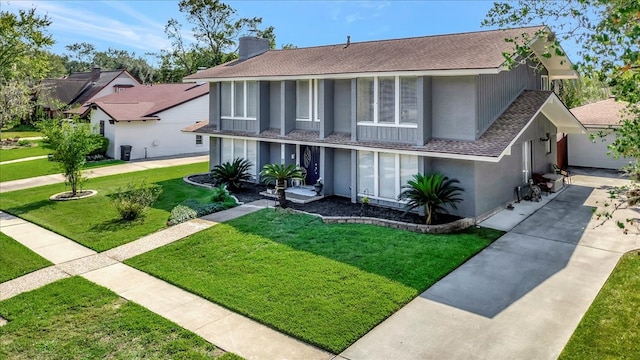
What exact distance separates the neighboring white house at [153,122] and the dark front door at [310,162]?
16.2 metres

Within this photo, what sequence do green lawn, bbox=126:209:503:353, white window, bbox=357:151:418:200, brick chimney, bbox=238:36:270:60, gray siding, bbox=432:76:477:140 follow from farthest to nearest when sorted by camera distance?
brick chimney, bbox=238:36:270:60, white window, bbox=357:151:418:200, gray siding, bbox=432:76:477:140, green lawn, bbox=126:209:503:353

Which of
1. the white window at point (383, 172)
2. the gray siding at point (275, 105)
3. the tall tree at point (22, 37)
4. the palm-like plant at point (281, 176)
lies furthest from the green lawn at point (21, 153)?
the white window at point (383, 172)

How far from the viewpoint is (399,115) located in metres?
14.9

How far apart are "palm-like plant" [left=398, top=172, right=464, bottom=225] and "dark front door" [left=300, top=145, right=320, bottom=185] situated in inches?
211

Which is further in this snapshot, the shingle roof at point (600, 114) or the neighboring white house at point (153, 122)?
the neighboring white house at point (153, 122)

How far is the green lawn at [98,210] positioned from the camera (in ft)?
44.5

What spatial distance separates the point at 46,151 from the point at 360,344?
120 ft

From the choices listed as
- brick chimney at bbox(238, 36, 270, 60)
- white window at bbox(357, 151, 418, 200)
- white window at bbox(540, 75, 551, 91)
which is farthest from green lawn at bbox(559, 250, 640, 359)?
brick chimney at bbox(238, 36, 270, 60)

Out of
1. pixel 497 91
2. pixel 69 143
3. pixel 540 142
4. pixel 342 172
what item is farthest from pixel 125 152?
pixel 540 142

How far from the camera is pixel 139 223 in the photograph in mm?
14625

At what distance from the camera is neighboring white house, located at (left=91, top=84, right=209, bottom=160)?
97.0 feet

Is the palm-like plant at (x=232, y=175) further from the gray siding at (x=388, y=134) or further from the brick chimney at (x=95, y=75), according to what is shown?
the brick chimney at (x=95, y=75)

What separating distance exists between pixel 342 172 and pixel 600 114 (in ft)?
51.2

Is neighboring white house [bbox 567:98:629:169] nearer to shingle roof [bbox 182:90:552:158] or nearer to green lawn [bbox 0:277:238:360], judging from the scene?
shingle roof [bbox 182:90:552:158]
